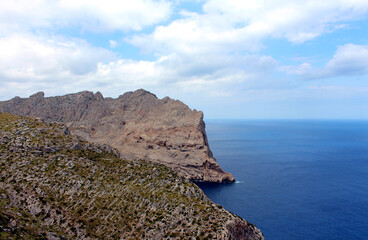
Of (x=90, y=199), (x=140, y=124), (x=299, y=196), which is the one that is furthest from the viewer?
(x=140, y=124)

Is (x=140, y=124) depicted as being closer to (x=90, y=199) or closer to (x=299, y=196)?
(x=299, y=196)

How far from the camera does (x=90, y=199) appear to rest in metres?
45.2

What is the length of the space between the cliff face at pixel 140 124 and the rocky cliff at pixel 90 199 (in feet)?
239

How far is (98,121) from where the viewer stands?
160 m

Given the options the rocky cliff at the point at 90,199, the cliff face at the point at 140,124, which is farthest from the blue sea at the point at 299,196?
the rocky cliff at the point at 90,199

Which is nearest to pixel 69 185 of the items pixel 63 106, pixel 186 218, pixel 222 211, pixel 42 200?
pixel 42 200

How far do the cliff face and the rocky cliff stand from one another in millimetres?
72860

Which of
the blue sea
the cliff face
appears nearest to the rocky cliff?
the blue sea

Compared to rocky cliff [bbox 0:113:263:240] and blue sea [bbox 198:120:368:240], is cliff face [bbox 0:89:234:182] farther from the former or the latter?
rocky cliff [bbox 0:113:263:240]

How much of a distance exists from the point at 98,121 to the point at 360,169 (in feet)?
480

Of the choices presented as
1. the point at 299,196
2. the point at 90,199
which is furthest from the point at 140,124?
the point at 90,199

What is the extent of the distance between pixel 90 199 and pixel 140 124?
344 ft

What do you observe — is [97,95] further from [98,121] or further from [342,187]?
[342,187]

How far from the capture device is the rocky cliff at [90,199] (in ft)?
128
